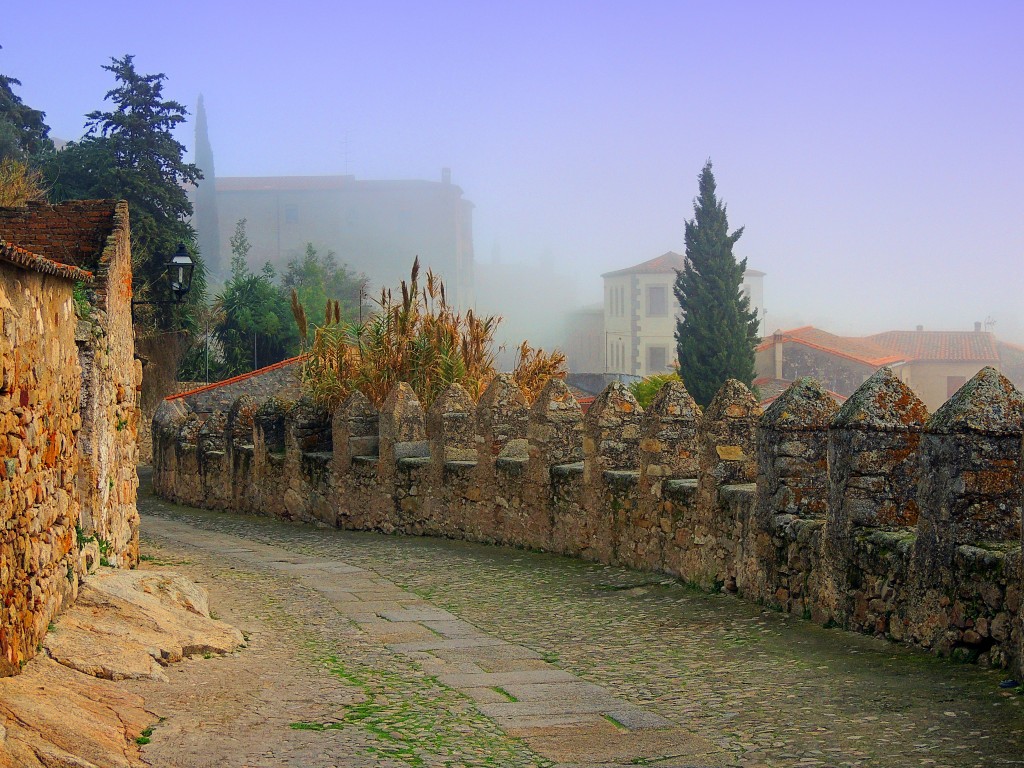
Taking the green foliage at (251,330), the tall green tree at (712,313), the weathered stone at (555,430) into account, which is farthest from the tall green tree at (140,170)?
the weathered stone at (555,430)

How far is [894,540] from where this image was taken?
763 centimetres

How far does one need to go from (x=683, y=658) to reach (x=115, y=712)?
11.4 feet

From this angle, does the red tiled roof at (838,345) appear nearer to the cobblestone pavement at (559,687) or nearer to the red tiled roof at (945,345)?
the red tiled roof at (945,345)

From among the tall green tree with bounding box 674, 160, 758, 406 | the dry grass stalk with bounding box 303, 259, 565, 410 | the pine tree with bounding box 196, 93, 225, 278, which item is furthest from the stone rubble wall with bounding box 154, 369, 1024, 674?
the pine tree with bounding box 196, 93, 225, 278

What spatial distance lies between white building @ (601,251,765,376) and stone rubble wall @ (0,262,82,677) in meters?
65.5

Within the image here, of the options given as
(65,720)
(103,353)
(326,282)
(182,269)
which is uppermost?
(326,282)

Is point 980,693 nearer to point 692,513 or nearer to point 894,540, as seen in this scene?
→ point 894,540

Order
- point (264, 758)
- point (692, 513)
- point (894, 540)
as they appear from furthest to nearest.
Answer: point (692, 513) → point (894, 540) → point (264, 758)

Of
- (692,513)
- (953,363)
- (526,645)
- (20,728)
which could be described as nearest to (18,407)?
(20,728)

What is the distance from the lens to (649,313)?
245ft

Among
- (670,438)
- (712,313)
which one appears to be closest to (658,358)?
(712,313)

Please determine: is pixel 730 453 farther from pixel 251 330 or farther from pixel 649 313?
pixel 649 313

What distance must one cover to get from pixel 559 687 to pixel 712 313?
40.2 m

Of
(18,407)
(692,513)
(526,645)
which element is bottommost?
(526,645)
